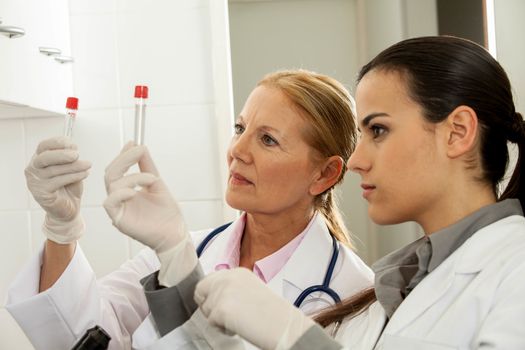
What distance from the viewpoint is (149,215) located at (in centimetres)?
130

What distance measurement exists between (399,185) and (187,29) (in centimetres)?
123

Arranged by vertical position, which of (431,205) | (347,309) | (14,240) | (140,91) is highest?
(140,91)

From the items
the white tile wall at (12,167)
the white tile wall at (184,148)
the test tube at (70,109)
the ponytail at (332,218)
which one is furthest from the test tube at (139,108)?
the white tile wall at (12,167)

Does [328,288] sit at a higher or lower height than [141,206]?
lower

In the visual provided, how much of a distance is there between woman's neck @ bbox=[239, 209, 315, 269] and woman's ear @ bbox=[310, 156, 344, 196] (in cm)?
7

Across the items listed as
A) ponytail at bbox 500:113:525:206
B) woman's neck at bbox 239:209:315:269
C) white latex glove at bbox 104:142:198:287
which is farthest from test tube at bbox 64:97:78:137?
ponytail at bbox 500:113:525:206

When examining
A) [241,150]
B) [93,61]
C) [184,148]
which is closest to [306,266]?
[241,150]

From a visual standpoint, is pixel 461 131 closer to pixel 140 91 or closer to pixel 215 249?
pixel 140 91

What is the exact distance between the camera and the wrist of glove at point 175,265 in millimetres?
1270

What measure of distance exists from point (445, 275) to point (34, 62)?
1.26 meters

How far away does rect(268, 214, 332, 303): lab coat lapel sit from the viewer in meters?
1.59

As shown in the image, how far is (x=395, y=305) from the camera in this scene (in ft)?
4.20

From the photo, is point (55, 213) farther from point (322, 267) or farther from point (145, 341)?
point (322, 267)

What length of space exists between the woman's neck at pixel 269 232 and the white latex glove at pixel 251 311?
59 cm
